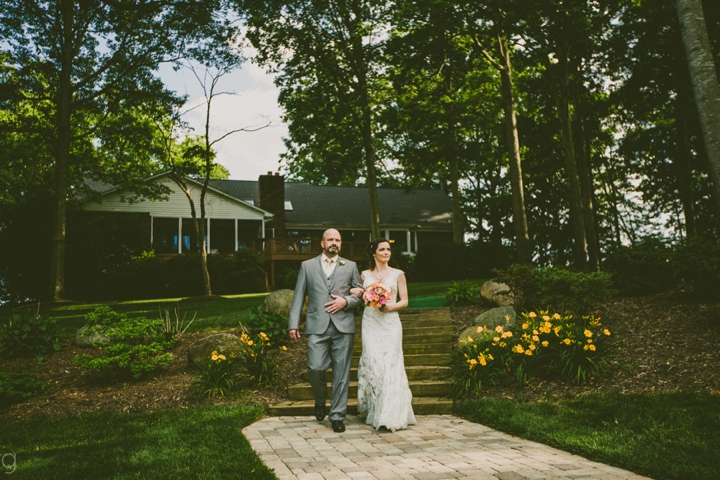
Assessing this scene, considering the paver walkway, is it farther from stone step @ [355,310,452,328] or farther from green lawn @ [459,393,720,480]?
stone step @ [355,310,452,328]

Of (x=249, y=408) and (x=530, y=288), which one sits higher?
(x=530, y=288)

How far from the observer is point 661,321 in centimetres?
859

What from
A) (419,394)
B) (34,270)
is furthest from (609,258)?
(34,270)

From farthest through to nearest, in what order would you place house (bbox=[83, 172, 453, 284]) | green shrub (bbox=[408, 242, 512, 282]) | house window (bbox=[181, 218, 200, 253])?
house window (bbox=[181, 218, 200, 253]) < house (bbox=[83, 172, 453, 284]) < green shrub (bbox=[408, 242, 512, 282])

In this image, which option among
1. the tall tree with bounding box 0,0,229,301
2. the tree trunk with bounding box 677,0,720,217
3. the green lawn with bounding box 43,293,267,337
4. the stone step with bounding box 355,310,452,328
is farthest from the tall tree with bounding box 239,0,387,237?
the tree trunk with bounding box 677,0,720,217

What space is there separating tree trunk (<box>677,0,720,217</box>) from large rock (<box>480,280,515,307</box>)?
4.49 metres

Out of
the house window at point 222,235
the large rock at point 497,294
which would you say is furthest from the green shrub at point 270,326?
the house window at point 222,235

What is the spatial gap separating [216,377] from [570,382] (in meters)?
4.52

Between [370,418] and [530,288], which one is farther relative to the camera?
[530,288]

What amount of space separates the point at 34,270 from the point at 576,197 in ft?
68.8

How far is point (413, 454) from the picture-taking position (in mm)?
4762

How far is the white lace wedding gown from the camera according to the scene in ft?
19.1

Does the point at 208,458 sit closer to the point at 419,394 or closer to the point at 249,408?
the point at 249,408

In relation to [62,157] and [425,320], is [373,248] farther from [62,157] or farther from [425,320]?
[62,157]
